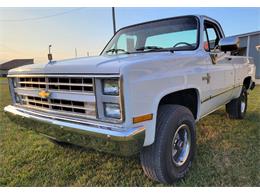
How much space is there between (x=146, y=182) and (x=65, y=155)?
4.38 ft

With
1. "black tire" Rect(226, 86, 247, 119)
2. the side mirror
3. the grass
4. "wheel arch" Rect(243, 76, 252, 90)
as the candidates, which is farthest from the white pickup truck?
"wheel arch" Rect(243, 76, 252, 90)

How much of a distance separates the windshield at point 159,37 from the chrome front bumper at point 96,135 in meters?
1.54

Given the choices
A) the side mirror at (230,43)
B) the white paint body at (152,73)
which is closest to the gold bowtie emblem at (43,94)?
the white paint body at (152,73)

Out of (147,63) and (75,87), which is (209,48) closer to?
(147,63)

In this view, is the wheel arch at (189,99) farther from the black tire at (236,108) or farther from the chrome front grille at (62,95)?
the black tire at (236,108)

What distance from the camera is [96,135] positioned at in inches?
76.4

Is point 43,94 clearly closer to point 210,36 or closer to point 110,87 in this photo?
point 110,87

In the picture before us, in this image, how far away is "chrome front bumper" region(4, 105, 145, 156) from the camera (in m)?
1.85

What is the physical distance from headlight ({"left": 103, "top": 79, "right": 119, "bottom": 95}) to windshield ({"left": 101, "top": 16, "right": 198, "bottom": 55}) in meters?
1.35

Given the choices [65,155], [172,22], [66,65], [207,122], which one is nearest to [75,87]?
[66,65]

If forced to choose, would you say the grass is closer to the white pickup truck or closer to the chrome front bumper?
the white pickup truck

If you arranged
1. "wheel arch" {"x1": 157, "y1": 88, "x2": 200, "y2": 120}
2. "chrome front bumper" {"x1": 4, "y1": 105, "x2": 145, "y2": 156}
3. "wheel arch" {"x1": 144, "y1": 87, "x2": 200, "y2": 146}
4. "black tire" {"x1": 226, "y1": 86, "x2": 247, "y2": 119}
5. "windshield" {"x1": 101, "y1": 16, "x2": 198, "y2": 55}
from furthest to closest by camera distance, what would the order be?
"black tire" {"x1": 226, "y1": 86, "x2": 247, "y2": 119} → "windshield" {"x1": 101, "y1": 16, "x2": 198, "y2": 55} → "wheel arch" {"x1": 157, "y1": 88, "x2": 200, "y2": 120} → "wheel arch" {"x1": 144, "y1": 87, "x2": 200, "y2": 146} → "chrome front bumper" {"x1": 4, "y1": 105, "x2": 145, "y2": 156}

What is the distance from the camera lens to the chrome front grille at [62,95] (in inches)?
81.7

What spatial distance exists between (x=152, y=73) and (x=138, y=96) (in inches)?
11.6
